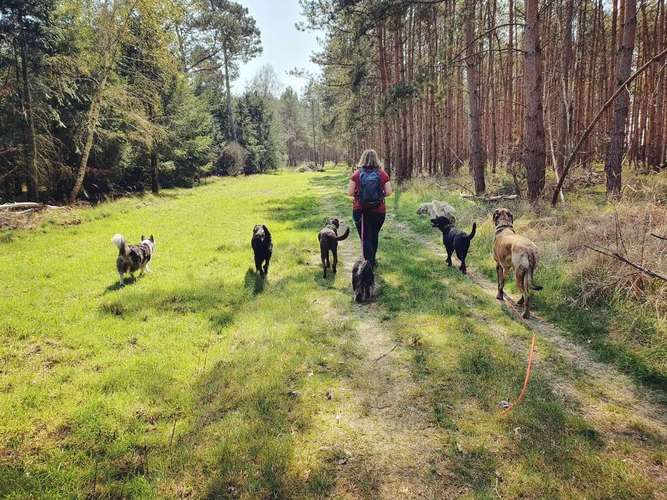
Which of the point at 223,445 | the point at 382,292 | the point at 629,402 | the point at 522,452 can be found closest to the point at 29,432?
the point at 223,445

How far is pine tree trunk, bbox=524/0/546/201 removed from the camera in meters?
9.41

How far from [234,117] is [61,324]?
3953cm

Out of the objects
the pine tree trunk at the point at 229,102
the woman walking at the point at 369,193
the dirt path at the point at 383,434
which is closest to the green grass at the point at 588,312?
the dirt path at the point at 383,434

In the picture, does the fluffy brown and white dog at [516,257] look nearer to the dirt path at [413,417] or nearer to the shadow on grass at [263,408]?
the dirt path at [413,417]

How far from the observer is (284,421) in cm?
331

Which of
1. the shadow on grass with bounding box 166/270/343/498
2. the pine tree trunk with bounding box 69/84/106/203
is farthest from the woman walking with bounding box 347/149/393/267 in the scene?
the pine tree trunk with bounding box 69/84/106/203

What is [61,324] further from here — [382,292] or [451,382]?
[451,382]

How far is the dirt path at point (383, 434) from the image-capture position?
8.73 ft

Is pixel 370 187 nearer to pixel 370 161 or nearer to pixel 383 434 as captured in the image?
pixel 370 161

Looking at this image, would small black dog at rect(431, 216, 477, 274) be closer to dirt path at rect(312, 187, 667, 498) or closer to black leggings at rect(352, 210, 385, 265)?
black leggings at rect(352, 210, 385, 265)

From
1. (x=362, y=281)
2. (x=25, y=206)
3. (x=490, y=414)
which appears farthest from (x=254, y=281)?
(x=25, y=206)

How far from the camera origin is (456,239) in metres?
7.33

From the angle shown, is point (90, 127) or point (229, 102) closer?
point (90, 127)

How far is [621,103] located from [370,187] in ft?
27.9
